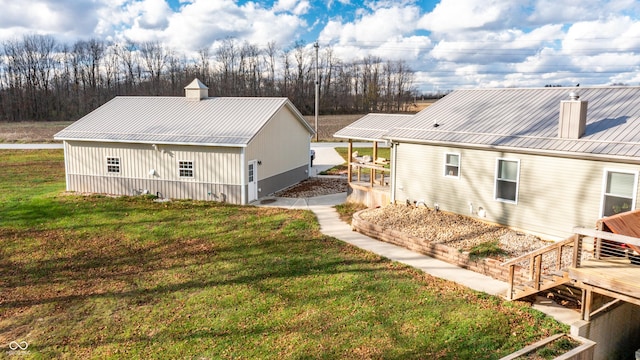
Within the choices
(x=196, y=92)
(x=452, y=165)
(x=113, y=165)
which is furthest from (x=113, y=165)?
(x=452, y=165)

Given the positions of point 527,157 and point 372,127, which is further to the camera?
point 372,127

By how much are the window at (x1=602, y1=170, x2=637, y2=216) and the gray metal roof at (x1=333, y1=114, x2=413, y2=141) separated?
28.8 feet

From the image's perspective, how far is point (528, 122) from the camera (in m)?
13.7

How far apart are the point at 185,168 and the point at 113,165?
3.59m

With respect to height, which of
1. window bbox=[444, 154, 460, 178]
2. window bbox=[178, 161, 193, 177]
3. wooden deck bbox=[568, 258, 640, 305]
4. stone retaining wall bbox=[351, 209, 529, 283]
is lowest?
stone retaining wall bbox=[351, 209, 529, 283]

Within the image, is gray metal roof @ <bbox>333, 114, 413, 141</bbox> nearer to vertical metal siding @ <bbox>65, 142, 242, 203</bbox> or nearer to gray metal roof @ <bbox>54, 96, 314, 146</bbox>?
gray metal roof @ <bbox>54, 96, 314, 146</bbox>

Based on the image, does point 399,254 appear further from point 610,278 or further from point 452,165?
point 610,278

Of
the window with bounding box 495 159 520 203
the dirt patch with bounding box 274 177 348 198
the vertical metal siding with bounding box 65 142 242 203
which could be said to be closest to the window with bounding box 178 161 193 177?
the vertical metal siding with bounding box 65 142 242 203

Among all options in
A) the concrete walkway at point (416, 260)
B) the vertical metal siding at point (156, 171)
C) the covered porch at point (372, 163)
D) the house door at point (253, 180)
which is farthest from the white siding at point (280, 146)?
the covered porch at point (372, 163)

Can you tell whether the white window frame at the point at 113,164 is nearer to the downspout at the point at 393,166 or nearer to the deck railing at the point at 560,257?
the downspout at the point at 393,166

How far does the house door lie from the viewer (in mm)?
19172

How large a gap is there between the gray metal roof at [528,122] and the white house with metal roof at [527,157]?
0.03 meters

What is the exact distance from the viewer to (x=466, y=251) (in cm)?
1170

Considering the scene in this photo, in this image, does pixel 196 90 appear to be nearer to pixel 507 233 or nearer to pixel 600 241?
pixel 507 233
